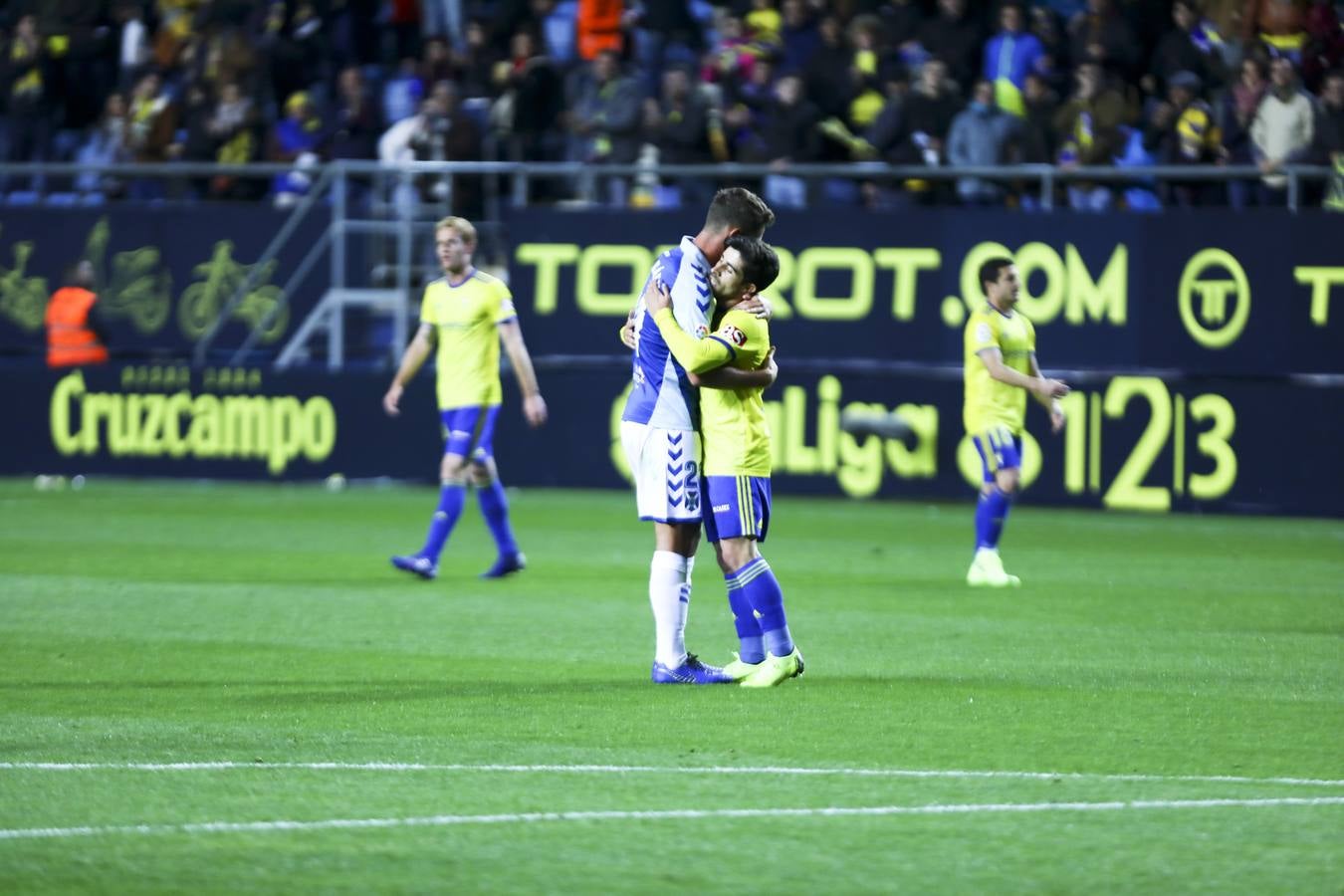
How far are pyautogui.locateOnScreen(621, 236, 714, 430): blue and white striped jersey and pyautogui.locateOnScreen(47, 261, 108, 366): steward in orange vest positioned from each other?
14057 mm

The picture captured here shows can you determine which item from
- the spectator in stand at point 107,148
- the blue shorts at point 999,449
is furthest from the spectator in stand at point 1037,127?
the spectator in stand at point 107,148

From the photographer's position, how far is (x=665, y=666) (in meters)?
9.13

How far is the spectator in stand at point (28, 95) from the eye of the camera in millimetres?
24312

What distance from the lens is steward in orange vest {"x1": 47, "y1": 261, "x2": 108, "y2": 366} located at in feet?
72.3

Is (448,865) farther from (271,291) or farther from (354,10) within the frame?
(354,10)

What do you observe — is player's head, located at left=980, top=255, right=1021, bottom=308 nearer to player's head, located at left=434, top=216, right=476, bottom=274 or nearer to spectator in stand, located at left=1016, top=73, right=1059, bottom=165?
player's head, located at left=434, top=216, right=476, bottom=274

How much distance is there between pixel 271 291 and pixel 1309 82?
979 centimetres

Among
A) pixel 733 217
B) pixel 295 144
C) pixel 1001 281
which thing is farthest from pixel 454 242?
pixel 295 144

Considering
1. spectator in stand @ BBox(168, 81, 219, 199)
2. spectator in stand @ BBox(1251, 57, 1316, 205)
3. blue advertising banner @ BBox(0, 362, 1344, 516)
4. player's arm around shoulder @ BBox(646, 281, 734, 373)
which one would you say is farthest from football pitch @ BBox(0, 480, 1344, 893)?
spectator in stand @ BBox(168, 81, 219, 199)

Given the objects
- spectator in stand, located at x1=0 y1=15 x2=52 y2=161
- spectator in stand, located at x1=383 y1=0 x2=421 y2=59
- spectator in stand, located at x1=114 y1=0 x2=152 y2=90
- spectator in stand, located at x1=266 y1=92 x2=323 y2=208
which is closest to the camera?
spectator in stand, located at x1=266 y1=92 x2=323 y2=208

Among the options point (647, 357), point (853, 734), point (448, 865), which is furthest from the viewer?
point (647, 357)

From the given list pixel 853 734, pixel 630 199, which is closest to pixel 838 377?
pixel 630 199

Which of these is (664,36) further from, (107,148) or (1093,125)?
(107,148)

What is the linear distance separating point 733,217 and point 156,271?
47.8 ft
